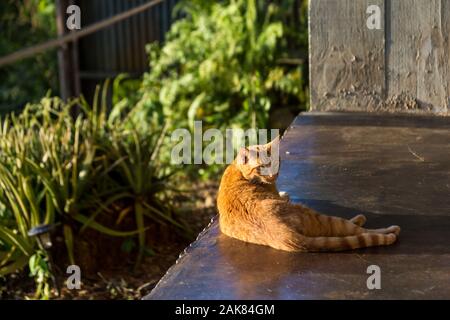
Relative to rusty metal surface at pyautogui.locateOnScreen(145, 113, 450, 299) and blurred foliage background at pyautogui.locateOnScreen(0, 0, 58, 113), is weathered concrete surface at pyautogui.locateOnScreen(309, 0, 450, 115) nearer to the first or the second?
rusty metal surface at pyautogui.locateOnScreen(145, 113, 450, 299)

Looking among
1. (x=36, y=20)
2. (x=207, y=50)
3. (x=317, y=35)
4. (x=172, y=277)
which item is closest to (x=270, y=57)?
(x=207, y=50)

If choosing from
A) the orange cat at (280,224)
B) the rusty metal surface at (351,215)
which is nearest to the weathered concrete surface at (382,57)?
the rusty metal surface at (351,215)

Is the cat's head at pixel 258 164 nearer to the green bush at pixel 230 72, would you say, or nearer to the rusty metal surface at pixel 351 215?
the rusty metal surface at pixel 351 215

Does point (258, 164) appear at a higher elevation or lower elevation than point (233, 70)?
lower

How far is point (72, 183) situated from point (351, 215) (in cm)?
246

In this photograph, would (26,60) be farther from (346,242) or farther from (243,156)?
(346,242)

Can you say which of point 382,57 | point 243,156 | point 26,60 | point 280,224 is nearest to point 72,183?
point 382,57

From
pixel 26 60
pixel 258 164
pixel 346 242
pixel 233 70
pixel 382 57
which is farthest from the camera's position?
pixel 26 60

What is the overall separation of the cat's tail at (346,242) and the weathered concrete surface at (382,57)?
6.93 feet

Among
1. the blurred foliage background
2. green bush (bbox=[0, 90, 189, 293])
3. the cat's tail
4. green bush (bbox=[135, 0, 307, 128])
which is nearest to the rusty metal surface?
the cat's tail

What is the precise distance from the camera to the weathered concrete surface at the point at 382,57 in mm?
4699

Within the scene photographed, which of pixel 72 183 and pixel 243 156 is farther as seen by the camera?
pixel 72 183

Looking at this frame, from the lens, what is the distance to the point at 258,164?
3043 mm

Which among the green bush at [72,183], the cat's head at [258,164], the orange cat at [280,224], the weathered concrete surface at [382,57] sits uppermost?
the weathered concrete surface at [382,57]
